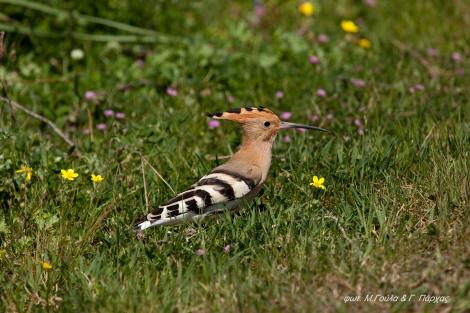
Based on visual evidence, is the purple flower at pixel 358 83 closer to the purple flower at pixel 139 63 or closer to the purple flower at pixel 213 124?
the purple flower at pixel 213 124

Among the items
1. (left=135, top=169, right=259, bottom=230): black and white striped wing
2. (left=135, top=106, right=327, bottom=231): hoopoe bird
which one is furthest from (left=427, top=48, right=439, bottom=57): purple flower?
(left=135, top=169, right=259, bottom=230): black and white striped wing

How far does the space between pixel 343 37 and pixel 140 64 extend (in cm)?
197

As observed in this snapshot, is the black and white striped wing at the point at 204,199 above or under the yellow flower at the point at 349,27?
under

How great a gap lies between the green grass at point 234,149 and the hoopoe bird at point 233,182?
4.2 inches

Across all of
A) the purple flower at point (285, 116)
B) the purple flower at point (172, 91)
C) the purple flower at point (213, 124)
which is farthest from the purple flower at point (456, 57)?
the purple flower at point (172, 91)

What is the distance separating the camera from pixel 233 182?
4586 mm

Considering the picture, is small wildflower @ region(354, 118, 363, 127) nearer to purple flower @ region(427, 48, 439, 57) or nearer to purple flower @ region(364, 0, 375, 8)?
purple flower @ region(427, 48, 439, 57)

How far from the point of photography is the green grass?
3.79 meters

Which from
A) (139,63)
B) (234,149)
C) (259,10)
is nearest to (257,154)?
(234,149)

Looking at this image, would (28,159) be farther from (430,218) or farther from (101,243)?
(430,218)

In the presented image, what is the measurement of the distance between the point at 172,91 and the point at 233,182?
2.03 metres

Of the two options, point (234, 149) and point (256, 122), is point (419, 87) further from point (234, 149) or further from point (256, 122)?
point (256, 122)

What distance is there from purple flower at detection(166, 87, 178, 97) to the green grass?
0.05m

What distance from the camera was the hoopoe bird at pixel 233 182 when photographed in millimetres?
4379
